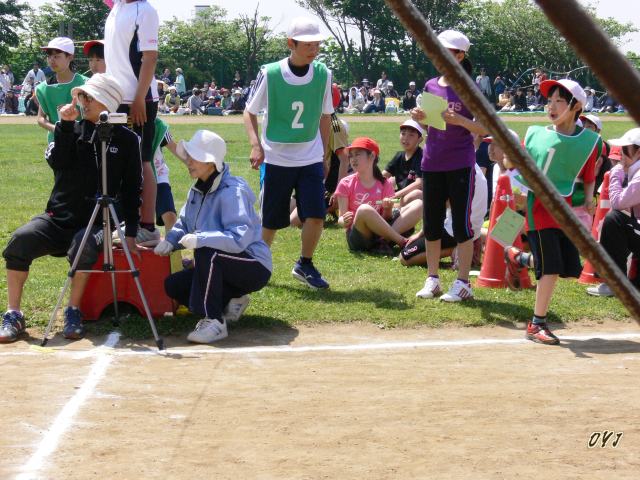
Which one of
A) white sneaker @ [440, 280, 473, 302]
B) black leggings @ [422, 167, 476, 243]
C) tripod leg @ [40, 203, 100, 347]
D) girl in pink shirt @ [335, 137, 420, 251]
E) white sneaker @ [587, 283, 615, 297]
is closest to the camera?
tripod leg @ [40, 203, 100, 347]

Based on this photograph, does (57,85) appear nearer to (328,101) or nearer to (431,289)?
(328,101)

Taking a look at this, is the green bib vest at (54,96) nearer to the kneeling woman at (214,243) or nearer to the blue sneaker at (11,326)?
the kneeling woman at (214,243)

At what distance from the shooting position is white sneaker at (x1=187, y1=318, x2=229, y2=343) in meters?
6.50

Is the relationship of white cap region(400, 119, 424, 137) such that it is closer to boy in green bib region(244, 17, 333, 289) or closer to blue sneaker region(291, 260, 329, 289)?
boy in green bib region(244, 17, 333, 289)

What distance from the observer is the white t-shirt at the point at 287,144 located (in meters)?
7.71

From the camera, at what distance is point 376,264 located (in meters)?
9.20

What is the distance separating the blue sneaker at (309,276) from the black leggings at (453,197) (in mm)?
994

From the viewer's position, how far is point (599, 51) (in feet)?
2.94

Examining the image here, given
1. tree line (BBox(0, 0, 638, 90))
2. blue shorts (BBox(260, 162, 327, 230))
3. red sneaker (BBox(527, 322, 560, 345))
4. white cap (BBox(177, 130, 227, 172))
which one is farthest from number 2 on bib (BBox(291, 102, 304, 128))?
tree line (BBox(0, 0, 638, 90))

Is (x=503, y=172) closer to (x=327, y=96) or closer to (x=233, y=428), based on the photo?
(x=327, y=96)

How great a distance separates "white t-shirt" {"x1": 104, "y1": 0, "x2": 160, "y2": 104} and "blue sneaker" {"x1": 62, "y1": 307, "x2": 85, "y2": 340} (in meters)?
1.49

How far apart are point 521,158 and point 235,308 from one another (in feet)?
19.4

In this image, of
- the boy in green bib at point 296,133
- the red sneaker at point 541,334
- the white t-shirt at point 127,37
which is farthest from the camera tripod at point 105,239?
the red sneaker at point 541,334

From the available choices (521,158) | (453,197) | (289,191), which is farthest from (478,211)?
(521,158)
